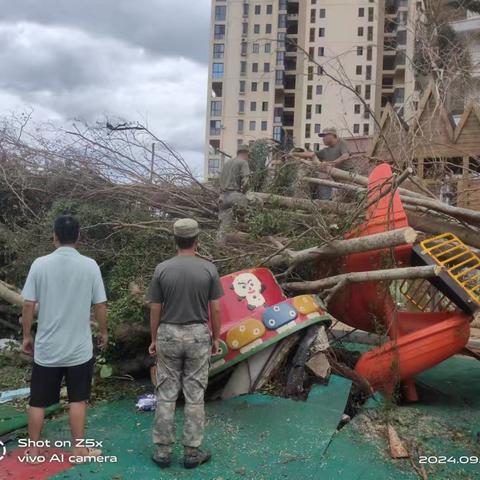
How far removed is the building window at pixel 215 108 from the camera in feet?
213

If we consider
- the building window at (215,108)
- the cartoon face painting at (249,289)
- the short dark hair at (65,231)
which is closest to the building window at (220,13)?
the building window at (215,108)

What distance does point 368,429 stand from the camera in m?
3.93

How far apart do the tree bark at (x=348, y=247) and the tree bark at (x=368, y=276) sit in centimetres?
22

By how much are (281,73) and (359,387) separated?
65255 mm

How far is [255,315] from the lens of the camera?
447 centimetres

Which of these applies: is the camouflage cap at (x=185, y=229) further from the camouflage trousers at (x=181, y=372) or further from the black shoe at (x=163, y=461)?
the black shoe at (x=163, y=461)

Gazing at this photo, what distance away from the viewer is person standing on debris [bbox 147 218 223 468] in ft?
10.6

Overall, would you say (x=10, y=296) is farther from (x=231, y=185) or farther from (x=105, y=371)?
(x=231, y=185)

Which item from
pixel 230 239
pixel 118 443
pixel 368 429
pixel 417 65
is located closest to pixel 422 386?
pixel 368 429

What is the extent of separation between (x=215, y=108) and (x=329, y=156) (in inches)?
2362

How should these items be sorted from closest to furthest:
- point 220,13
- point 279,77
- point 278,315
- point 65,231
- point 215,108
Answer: point 65,231 < point 278,315 < point 215,108 < point 279,77 < point 220,13

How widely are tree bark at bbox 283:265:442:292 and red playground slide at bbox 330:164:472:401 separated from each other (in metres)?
0.21

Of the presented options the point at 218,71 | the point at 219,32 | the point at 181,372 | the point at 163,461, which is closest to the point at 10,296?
the point at 181,372

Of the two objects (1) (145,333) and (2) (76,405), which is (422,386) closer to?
(1) (145,333)
